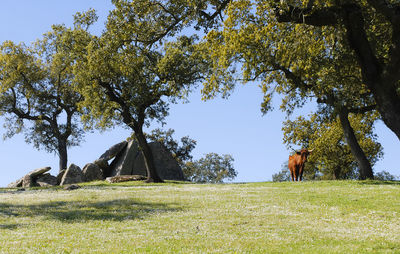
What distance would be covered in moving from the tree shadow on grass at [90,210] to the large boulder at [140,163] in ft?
83.3

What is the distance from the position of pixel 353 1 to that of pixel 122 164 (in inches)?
1340

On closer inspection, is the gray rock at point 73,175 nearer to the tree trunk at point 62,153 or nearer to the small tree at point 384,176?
the tree trunk at point 62,153

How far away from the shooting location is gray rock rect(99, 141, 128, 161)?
162 ft

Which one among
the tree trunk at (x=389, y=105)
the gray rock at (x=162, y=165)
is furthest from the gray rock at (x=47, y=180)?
the tree trunk at (x=389, y=105)

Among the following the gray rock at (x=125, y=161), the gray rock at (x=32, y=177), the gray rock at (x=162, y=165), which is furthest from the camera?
the gray rock at (x=162, y=165)

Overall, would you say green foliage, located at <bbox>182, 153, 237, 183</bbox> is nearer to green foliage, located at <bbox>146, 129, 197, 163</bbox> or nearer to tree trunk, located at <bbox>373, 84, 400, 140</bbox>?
green foliage, located at <bbox>146, 129, 197, 163</bbox>

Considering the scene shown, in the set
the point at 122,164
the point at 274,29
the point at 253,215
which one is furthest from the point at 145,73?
the point at 253,215

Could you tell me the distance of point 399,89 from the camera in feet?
85.5

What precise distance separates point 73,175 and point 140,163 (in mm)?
7736

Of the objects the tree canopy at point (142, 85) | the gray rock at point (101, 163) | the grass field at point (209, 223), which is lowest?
the grass field at point (209, 223)

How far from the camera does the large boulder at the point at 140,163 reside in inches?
1864

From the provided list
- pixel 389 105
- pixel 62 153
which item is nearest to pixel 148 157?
pixel 62 153

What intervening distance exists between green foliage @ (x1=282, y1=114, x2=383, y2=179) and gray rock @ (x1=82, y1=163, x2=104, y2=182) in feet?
73.7

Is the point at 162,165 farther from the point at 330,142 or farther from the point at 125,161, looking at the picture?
the point at 330,142
